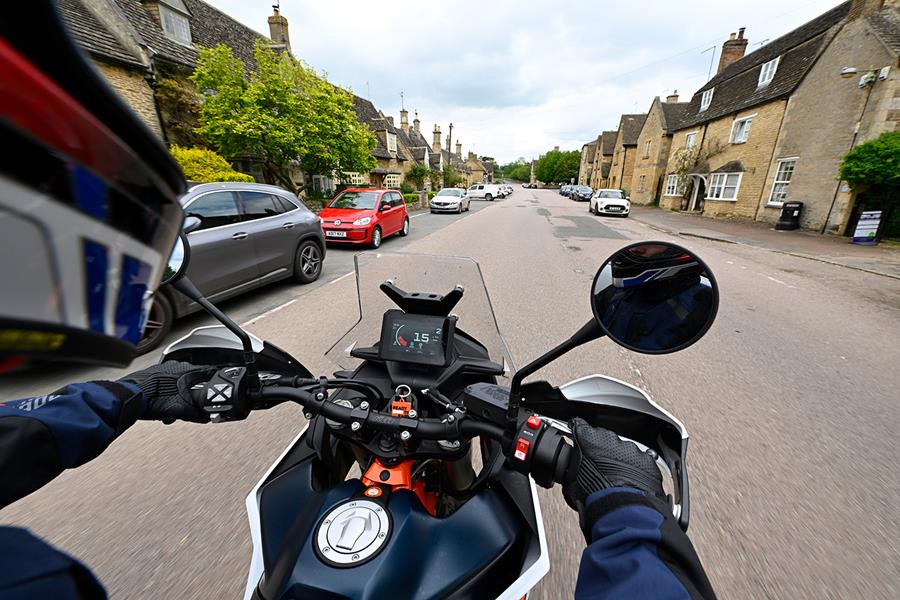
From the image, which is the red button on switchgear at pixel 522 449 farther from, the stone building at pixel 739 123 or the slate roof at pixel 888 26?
the stone building at pixel 739 123

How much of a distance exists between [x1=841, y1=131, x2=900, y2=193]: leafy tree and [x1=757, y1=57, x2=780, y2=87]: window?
10034 mm

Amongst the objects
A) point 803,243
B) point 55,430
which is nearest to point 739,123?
point 803,243

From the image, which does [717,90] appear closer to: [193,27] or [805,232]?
[805,232]

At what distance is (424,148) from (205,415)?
5127 cm

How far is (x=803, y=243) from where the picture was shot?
12.3 metres

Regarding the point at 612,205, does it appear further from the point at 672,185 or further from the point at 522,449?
the point at 522,449

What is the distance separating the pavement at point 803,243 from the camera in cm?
929

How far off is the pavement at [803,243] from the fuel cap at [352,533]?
12069mm

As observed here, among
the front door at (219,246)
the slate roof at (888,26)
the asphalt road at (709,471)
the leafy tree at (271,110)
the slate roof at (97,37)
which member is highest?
the slate roof at (888,26)

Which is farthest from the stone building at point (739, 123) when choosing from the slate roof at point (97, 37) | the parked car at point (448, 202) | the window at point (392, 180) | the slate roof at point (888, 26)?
the slate roof at point (97, 37)

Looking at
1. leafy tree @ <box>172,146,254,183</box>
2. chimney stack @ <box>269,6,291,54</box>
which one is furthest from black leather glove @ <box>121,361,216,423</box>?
chimney stack @ <box>269,6,291,54</box>

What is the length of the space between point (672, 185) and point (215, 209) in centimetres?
2984

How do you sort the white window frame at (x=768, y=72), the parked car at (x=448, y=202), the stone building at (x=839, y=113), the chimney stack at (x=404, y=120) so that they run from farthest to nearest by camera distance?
the chimney stack at (x=404, y=120), the parked car at (x=448, y=202), the white window frame at (x=768, y=72), the stone building at (x=839, y=113)

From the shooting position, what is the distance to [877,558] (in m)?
1.98
